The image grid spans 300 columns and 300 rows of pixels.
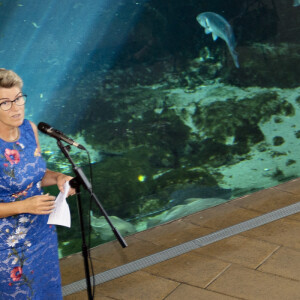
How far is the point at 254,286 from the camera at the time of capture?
3.55 metres

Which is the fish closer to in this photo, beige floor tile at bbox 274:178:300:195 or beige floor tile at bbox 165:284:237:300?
beige floor tile at bbox 274:178:300:195

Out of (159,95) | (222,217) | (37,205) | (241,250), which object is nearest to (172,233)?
(222,217)

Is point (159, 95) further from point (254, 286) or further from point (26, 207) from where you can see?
point (26, 207)

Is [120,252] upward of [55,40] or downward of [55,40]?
downward

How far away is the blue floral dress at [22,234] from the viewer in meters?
2.23

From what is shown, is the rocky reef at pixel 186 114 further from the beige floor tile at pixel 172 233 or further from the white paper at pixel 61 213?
the white paper at pixel 61 213

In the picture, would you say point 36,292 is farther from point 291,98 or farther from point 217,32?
point 291,98

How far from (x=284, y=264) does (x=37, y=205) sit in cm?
216

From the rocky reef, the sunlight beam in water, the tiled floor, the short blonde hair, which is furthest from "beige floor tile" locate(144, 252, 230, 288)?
the short blonde hair

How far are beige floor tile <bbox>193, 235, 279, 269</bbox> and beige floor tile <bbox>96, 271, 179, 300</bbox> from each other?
0.49 metres

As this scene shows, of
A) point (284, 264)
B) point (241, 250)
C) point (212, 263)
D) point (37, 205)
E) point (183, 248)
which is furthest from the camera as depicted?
point (183, 248)

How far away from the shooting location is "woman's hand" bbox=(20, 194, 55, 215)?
7.18ft

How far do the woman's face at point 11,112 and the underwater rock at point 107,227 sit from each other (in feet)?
7.43

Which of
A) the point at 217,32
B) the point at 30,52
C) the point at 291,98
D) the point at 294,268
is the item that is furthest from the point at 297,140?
the point at 30,52
